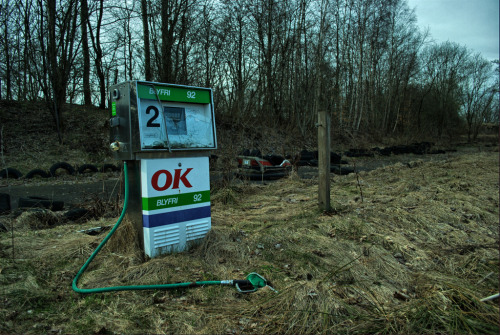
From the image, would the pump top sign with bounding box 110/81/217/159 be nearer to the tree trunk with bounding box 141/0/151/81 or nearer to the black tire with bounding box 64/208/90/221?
the black tire with bounding box 64/208/90/221

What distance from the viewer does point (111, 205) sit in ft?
20.8

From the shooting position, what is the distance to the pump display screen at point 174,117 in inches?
149

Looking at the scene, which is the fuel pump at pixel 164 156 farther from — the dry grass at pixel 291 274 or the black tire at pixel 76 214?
the black tire at pixel 76 214

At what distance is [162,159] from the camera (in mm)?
3867

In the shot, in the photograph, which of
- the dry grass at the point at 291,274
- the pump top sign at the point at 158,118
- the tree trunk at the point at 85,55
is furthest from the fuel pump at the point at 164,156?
the tree trunk at the point at 85,55

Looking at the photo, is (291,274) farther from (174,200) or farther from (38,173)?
(38,173)

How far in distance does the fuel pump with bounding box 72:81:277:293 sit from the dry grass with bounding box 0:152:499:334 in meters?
0.24

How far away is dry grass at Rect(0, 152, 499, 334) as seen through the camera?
258 cm

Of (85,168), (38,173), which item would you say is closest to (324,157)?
(85,168)

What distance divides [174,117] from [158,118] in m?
0.22

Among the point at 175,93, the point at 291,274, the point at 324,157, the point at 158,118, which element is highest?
the point at 175,93

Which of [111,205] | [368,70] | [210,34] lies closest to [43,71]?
[210,34]

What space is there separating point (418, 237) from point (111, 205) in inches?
195

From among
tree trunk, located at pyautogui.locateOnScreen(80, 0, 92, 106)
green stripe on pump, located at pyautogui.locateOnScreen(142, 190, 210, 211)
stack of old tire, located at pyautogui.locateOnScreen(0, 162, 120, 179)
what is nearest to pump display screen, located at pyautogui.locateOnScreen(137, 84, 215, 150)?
green stripe on pump, located at pyautogui.locateOnScreen(142, 190, 210, 211)
